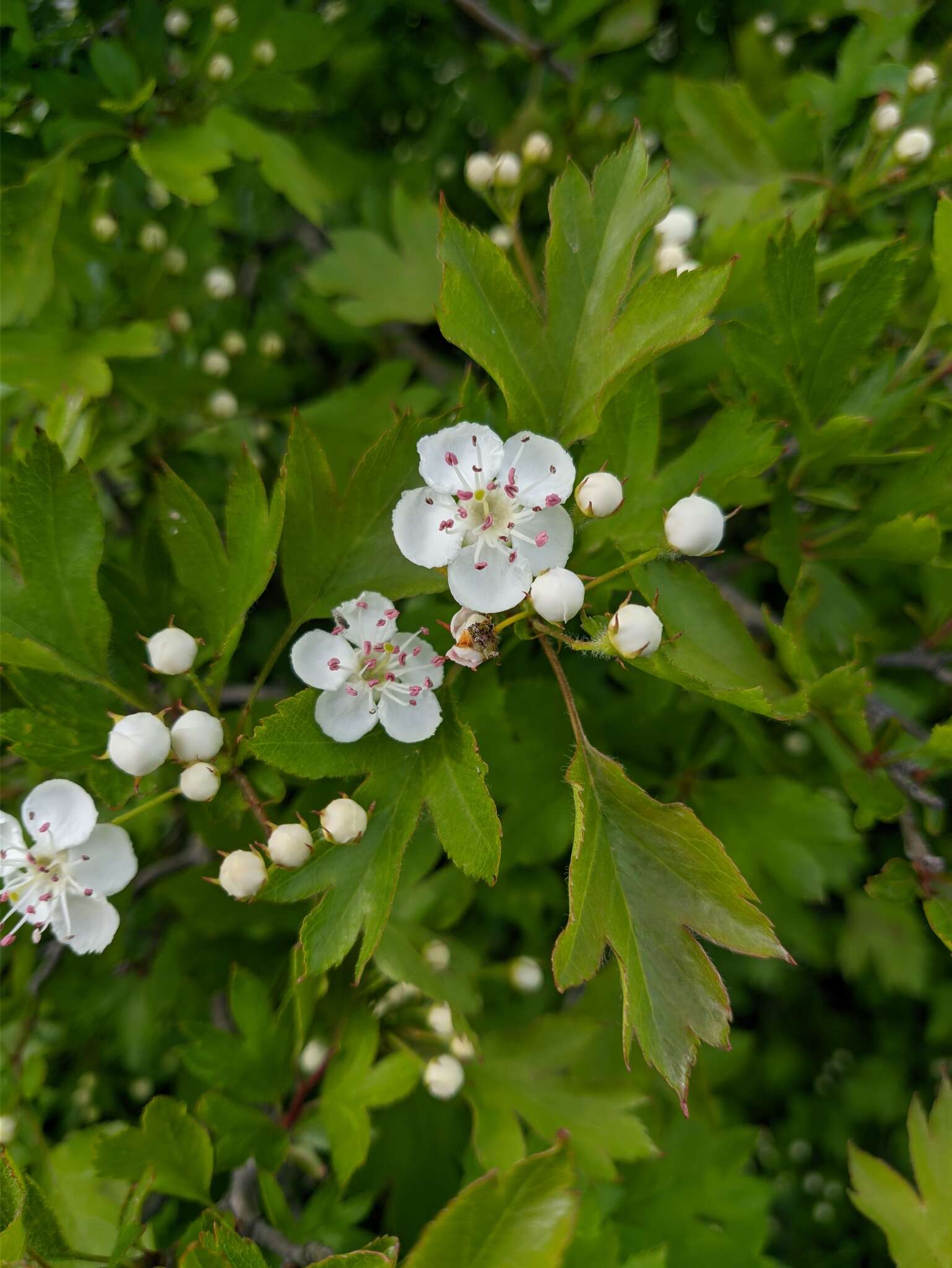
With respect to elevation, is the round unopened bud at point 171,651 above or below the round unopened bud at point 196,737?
above

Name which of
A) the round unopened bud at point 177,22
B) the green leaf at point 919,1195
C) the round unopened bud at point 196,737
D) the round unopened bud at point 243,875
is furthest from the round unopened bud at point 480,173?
the green leaf at point 919,1195

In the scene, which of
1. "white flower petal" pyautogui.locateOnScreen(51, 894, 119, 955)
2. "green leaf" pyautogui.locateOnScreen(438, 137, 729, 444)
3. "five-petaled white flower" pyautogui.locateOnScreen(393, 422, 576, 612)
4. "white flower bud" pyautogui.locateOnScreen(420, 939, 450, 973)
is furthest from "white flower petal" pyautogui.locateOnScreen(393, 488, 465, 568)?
"white flower bud" pyautogui.locateOnScreen(420, 939, 450, 973)

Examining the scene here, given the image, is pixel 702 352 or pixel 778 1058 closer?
pixel 702 352

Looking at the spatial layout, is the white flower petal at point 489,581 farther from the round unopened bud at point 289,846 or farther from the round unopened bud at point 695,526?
the round unopened bud at point 289,846

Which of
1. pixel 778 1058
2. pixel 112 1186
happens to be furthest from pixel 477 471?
pixel 778 1058

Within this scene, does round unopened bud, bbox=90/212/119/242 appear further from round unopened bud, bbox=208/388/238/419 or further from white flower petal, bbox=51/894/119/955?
white flower petal, bbox=51/894/119/955

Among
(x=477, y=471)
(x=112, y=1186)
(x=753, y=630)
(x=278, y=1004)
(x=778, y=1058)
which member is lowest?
(x=778, y=1058)

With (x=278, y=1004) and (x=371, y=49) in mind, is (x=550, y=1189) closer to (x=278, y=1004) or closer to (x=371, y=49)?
(x=278, y=1004)
